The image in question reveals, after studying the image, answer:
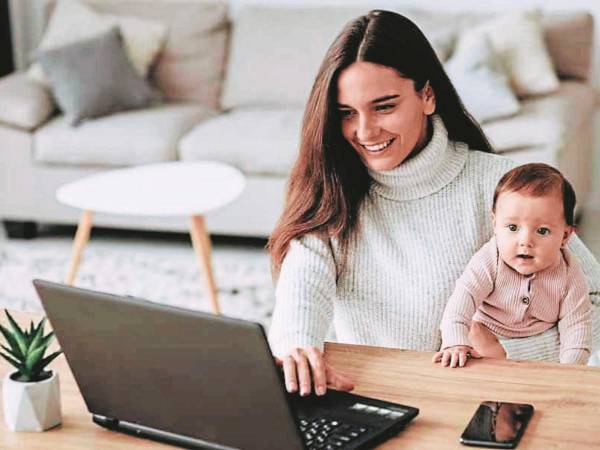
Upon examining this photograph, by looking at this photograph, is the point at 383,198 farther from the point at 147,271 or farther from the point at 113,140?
the point at 113,140

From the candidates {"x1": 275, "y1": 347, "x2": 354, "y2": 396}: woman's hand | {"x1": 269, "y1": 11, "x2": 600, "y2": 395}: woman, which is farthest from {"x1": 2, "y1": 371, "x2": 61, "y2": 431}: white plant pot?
{"x1": 269, "y1": 11, "x2": 600, "y2": 395}: woman

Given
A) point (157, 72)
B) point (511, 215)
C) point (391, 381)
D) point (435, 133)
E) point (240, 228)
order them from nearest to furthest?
point (391, 381) < point (511, 215) < point (435, 133) < point (240, 228) < point (157, 72)

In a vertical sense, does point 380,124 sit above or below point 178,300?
above

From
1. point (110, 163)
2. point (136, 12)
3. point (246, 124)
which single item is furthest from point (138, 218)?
point (136, 12)

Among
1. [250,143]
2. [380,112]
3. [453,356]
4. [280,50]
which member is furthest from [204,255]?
[453,356]

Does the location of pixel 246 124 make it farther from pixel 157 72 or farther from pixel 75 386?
pixel 75 386

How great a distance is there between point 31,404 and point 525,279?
82 centimetres

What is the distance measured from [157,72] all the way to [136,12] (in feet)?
0.96

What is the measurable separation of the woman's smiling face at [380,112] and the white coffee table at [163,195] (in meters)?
1.68

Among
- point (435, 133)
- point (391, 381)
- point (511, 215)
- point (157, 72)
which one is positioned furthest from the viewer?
point (157, 72)

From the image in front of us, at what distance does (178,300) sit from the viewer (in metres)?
3.95

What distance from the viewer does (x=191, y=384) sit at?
4.64 feet

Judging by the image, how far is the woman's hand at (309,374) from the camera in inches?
62.6

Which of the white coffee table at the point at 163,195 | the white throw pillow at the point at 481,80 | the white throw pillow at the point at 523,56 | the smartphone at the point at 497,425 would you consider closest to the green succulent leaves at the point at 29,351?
the smartphone at the point at 497,425
